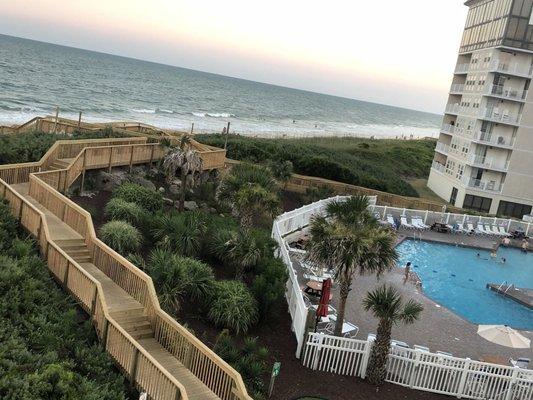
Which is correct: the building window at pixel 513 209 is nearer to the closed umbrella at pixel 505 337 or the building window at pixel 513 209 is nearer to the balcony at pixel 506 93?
the balcony at pixel 506 93

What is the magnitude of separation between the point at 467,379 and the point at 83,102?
8220 cm

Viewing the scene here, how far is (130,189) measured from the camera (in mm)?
21703

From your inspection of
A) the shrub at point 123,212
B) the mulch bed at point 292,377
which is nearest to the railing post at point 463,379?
the mulch bed at point 292,377

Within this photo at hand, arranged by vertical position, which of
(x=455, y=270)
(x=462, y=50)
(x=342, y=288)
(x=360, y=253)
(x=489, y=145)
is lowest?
(x=455, y=270)

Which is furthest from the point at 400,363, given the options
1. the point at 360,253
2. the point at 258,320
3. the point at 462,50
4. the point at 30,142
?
the point at 462,50

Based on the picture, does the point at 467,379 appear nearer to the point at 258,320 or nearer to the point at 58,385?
the point at 258,320

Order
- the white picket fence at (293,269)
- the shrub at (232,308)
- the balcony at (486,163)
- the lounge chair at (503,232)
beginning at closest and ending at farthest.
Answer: the white picket fence at (293,269) → the shrub at (232,308) → the lounge chair at (503,232) → the balcony at (486,163)

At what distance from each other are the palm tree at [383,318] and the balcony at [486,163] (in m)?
32.5

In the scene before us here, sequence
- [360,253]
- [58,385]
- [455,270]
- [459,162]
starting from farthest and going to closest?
1. [459,162]
2. [455,270]
3. [360,253]
4. [58,385]

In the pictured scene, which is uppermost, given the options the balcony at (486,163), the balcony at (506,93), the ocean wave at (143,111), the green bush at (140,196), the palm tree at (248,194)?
the balcony at (506,93)

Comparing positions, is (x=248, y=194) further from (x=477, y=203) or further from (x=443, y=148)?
(x=443, y=148)

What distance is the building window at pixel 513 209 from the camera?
42750 millimetres

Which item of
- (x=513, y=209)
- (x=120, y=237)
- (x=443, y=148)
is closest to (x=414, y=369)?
(x=120, y=237)

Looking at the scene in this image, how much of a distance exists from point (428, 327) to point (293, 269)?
5021 mm
